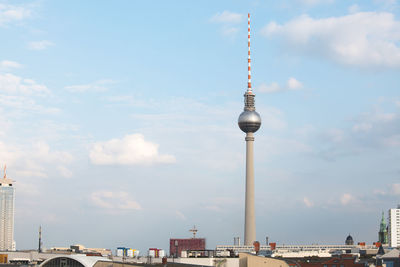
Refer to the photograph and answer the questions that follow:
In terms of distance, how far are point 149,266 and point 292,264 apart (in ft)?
153

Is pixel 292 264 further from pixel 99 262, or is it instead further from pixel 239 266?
pixel 99 262

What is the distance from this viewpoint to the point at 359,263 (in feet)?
530

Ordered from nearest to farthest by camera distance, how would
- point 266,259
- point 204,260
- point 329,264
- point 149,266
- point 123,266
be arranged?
1. point 123,266
2. point 149,266
3. point 266,259
4. point 204,260
5. point 329,264

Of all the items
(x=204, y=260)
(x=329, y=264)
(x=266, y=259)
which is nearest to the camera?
(x=266, y=259)

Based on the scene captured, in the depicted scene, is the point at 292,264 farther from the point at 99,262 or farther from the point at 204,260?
the point at 99,262

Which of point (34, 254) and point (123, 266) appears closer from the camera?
point (123, 266)

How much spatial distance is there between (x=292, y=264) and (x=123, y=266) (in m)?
53.9

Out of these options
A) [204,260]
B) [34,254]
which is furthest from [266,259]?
[34,254]

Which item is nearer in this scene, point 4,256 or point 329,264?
point 329,264

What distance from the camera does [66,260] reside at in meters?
103

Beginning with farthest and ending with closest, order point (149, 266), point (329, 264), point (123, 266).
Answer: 1. point (329, 264)
2. point (149, 266)
3. point (123, 266)

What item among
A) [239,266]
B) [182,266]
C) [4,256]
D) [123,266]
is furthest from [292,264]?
[4,256]

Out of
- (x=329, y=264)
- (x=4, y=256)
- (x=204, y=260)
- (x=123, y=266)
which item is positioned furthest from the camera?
(x=4, y=256)

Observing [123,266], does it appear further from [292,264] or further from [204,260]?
[292,264]
